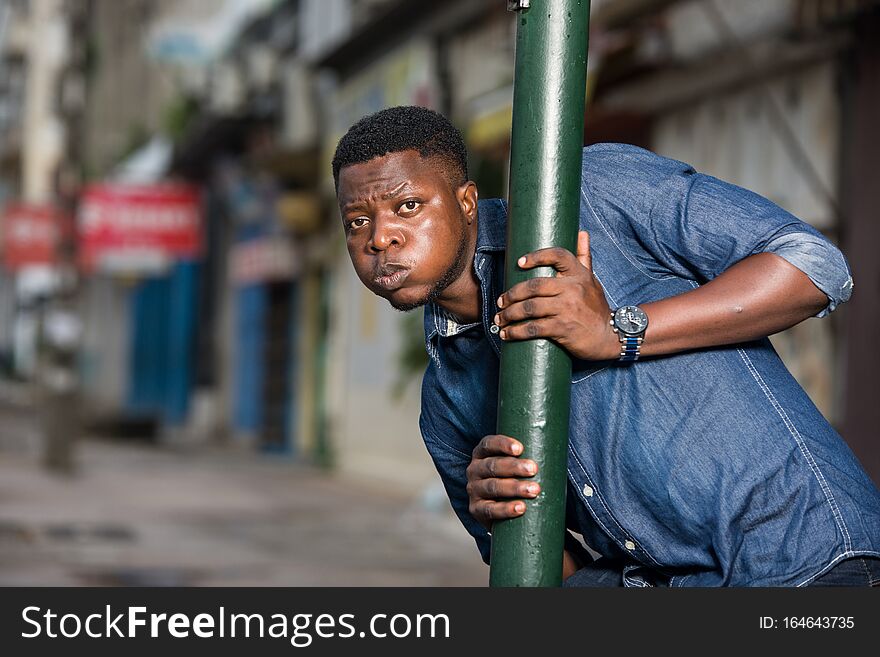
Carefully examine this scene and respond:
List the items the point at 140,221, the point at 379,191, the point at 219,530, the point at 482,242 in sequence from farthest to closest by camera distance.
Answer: the point at 140,221 → the point at 219,530 → the point at 482,242 → the point at 379,191

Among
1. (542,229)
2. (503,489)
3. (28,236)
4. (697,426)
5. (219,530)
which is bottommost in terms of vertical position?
(503,489)

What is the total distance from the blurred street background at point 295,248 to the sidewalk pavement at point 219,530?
0.16ft

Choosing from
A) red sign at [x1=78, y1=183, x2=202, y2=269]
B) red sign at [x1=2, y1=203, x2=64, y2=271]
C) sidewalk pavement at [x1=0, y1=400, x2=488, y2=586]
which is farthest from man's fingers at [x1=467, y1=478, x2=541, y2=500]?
red sign at [x1=2, y1=203, x2=64, y2=271]

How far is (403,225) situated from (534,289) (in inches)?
12.0

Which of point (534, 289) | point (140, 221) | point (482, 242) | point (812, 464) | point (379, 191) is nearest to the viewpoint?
point (534, 289)

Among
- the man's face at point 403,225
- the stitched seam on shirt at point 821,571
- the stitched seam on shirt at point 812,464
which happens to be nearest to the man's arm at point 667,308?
the stitched seam on shirt at point 812,464

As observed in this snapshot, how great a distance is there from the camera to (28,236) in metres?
27.3

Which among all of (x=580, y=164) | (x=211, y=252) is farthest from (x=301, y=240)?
(x=580, y=164)

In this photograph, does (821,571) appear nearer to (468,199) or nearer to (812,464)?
(812,464)

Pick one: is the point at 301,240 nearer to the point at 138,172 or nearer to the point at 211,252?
the point at 211,252

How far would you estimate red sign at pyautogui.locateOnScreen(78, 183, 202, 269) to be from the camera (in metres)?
20.7

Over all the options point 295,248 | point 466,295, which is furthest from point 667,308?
point 295,248

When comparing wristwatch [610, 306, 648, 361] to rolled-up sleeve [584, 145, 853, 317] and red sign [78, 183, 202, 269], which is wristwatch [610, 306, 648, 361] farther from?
red sign [78, 183, 202, 269]

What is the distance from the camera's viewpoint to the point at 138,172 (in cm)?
2980
